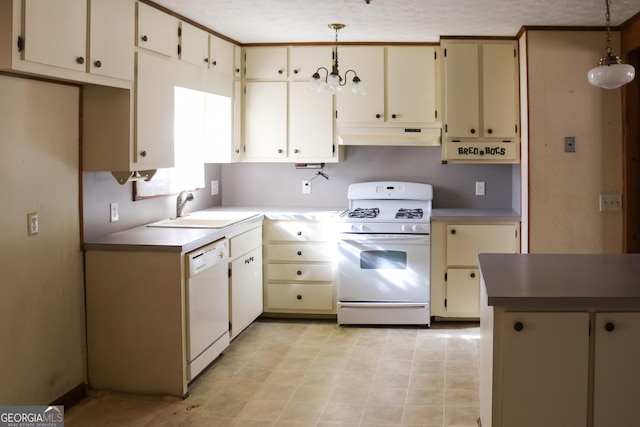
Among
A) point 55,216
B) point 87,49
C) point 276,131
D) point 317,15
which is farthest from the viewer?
point 276,131

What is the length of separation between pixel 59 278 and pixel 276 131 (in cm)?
233

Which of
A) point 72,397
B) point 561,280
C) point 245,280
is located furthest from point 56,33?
point 561,280

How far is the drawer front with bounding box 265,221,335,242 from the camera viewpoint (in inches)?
195

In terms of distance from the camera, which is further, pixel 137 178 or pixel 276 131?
pixel 276 131

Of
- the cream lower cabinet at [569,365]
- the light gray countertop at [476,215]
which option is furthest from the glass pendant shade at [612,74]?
the light gray countertop at [476,215]

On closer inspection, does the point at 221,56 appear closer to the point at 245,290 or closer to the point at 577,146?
the point at 245,290

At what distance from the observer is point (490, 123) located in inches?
189

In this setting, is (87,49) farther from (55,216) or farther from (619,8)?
(619,8)

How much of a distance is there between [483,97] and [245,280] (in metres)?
2.25

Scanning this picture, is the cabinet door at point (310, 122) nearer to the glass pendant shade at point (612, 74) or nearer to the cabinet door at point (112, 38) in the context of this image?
the cabinet door at point (112, 38)

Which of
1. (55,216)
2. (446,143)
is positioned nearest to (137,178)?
(55,216)

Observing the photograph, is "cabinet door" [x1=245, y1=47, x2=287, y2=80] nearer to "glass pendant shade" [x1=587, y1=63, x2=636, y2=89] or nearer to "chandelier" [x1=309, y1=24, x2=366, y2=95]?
"chandelier" [x1=309, y1=24, x2=366, y2=95]

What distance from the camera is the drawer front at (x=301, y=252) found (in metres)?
4.95

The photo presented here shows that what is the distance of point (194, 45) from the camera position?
14.0ft
